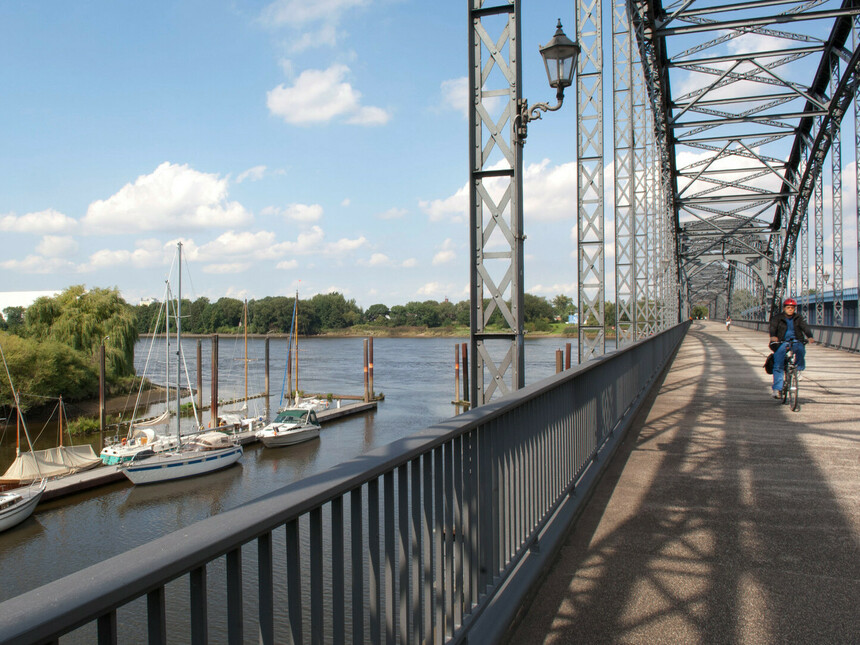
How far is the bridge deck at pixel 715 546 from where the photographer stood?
3312 mm

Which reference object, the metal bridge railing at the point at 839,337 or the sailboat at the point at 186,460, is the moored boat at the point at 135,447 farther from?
the metal bridge railing at the point at 839,337

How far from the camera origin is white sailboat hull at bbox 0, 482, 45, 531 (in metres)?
20.7

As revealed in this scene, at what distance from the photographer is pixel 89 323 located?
49656mm

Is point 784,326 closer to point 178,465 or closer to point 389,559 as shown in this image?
point 389,559

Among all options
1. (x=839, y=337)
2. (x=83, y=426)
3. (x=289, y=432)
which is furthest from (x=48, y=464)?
(x=839, y=337)

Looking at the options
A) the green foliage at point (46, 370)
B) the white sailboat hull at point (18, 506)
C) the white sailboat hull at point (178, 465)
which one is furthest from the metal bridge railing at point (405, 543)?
the green foliage at point (46, 370)

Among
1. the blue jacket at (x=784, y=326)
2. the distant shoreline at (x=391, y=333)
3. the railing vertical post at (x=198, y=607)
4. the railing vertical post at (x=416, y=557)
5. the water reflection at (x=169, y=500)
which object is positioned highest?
the blue jacket at (x=784, y=326)

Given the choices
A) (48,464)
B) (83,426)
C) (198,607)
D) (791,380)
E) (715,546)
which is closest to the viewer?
(198,607)

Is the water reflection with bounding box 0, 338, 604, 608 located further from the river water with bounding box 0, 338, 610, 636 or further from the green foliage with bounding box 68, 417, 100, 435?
the green foliage with bounding box 68, 417, 100, 435

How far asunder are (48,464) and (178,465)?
15.9 feet

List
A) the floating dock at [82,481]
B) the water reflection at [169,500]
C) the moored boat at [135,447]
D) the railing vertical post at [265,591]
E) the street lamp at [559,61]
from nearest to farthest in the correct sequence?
the railing vertical post at [265,591] → the street lamp at [559,61] → the water reflection at [169,500] → the floating dock at [82,481] → the moored boat at [135,447]

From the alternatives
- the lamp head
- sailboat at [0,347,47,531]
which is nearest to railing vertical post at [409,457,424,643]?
the lamp head

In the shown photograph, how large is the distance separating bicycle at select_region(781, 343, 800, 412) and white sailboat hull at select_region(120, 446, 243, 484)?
23595 millimetres

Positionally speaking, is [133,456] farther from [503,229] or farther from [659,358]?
[503,229]
